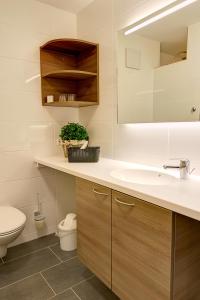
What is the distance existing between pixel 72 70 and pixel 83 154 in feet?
2.47

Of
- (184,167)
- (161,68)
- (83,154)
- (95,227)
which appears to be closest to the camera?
(184,167)

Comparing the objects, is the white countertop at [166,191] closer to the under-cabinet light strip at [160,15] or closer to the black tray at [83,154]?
the black tray at [83,154]

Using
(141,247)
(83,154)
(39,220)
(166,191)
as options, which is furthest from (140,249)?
(39,220)

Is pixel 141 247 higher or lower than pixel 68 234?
higher

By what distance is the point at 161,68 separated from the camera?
4.91 feet

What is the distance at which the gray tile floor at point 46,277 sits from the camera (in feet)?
4.76

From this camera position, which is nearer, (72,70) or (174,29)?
(174,29)

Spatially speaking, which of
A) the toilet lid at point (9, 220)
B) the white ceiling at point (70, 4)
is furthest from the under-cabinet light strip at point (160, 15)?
the toilet lid at point (9, 220)

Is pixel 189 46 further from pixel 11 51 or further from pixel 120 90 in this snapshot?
pixel 11 51

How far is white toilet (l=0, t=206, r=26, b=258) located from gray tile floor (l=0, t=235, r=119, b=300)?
0.64 ft

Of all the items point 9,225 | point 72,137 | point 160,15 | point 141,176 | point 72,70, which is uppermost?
point 160,15

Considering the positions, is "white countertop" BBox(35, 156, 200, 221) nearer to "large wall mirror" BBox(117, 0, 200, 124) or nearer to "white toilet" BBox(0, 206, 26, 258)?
"large wall mirror" BBox(117, 0, 200, 124)

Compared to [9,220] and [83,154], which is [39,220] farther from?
[83,154]

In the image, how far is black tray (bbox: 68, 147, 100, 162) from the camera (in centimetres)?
178
